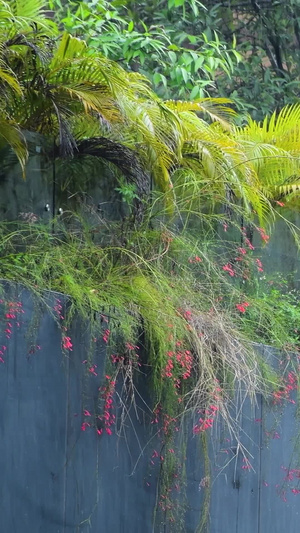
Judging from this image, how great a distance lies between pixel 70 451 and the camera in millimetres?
6078

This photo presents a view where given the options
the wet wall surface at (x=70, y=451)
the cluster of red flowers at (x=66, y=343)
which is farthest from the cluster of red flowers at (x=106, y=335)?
the cluster of red flowers at (x=66, y=343)

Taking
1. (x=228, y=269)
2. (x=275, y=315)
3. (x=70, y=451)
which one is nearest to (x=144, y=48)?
(x=228, y=269)

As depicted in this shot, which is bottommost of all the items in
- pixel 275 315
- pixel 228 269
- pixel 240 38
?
pixel 275 315

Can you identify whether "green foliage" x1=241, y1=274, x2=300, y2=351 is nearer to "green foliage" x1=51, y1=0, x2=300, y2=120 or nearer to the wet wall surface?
the wet wall surface

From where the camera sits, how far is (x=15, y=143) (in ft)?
21.6

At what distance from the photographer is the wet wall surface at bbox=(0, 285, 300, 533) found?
5.71 m

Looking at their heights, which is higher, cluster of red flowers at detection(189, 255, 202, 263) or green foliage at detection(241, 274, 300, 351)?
cluster of red flowers at detection(189, 255, 202, 263)

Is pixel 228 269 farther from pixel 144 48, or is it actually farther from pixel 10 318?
pixel 144 48

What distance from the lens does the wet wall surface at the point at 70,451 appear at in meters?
5.71

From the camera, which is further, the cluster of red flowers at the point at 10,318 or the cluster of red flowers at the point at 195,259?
the cluster of red flowers at the point at 195,259

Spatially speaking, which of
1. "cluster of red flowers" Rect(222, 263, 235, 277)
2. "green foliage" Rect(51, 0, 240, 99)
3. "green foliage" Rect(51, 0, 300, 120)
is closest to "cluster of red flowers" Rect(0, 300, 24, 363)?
"cluster of red flowers" Rect(222, 263, 235, 277)

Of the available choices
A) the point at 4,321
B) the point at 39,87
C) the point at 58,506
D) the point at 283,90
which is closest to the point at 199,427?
the point at 58,506

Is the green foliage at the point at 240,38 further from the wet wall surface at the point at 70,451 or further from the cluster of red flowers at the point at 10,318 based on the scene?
the cluster of red flowers at the point at 10,318

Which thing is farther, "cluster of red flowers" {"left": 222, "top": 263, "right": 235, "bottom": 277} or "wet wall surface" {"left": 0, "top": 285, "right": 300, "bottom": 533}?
"cluster of red flowers" {"left": 222, "top": 263, "right": 235, "bottom": 277}
